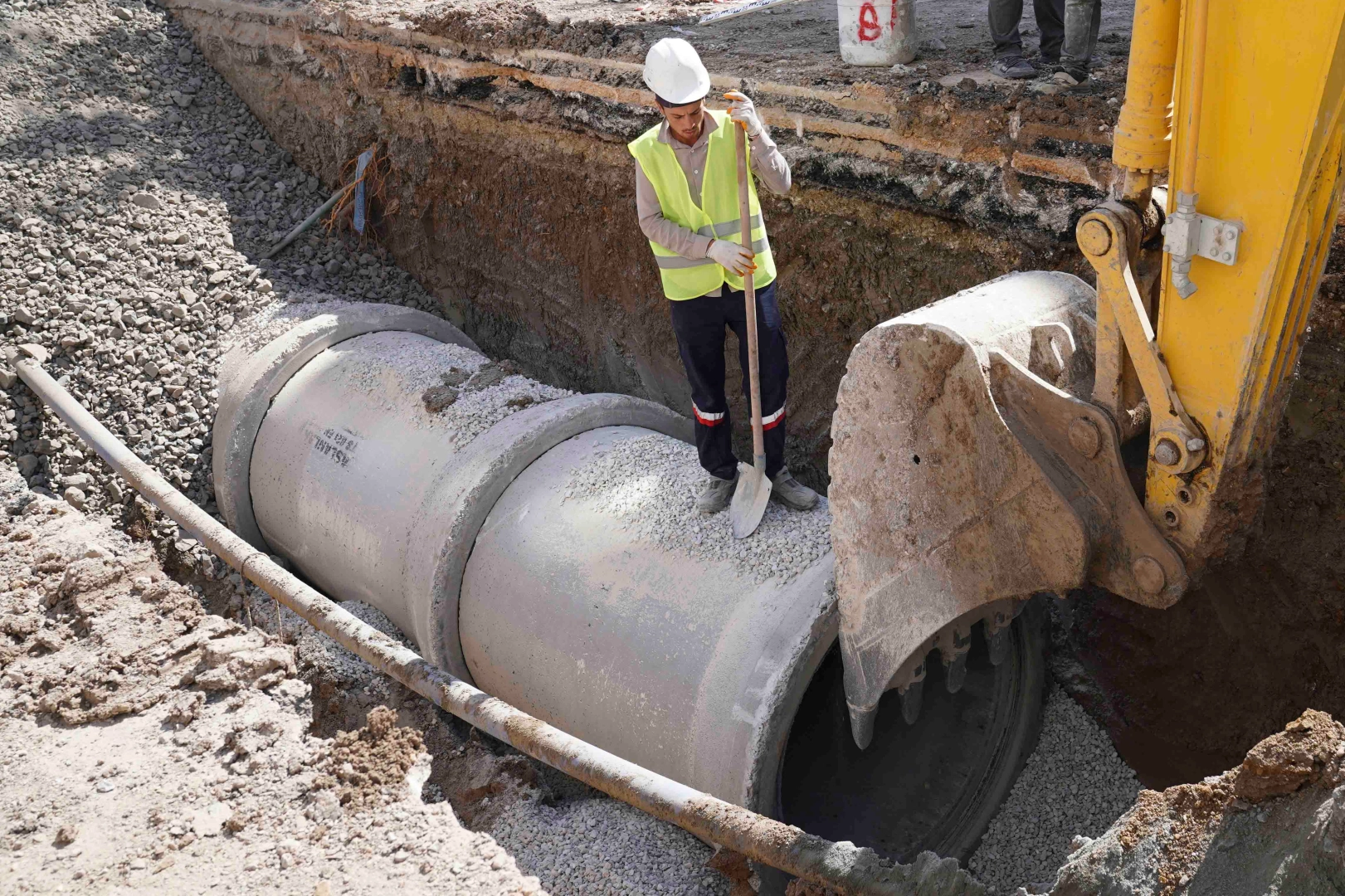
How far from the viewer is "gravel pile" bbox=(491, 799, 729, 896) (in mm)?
3506

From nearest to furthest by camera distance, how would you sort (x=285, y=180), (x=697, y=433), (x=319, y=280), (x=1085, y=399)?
1. (x=1085, y=399)
2. (x=697, y=433)
3. (x=319, y=280)
4. (x=285, y=180)

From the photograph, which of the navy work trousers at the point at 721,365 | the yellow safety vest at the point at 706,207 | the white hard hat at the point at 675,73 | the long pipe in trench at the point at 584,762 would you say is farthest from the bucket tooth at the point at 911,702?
the white hard hat at the point at 675,73

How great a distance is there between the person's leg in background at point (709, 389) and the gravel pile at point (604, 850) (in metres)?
1.13

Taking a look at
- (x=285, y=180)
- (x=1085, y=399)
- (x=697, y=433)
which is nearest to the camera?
(x=1085, y=399)

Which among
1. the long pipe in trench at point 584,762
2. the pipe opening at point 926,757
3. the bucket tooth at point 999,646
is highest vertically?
the long pipe in trench at point 584,762

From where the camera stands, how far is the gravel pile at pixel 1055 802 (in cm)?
397

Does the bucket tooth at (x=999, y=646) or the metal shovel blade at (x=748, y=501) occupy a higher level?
the metal shovel blade at (x=748, y=501)

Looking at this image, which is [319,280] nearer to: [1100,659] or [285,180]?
[285,180]

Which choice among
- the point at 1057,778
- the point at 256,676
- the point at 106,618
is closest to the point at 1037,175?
the point at 1057,778

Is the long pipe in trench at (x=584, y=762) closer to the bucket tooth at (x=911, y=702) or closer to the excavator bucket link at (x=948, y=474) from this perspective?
the excavator bucket link at (x=948, y=474)

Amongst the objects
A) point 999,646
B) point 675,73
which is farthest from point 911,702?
point 675,73

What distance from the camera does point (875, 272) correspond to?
4.93 metres

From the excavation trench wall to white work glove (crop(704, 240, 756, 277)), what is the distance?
1279 millimetres

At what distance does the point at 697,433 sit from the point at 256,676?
206 centimetres
